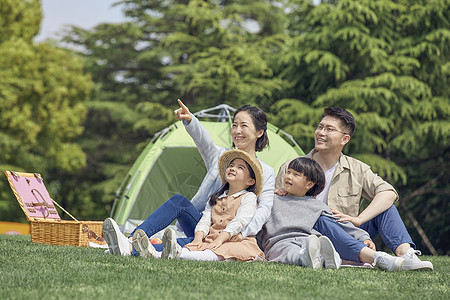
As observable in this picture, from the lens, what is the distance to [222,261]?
9.84 ft

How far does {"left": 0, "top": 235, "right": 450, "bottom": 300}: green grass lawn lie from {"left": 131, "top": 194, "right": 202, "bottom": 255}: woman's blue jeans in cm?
38

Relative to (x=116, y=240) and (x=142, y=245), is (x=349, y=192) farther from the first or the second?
(x=116, y=240)

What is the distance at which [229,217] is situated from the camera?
3295 mm

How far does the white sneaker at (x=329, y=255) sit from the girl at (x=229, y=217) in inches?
16.7

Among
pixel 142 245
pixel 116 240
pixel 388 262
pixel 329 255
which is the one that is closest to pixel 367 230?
pixel 388 262

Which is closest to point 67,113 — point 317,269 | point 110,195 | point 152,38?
point 110,195

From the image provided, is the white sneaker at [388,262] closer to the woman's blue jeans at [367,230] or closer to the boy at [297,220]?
the boy at [297,220]

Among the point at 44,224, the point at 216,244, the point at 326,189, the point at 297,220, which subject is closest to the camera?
the point at 216,244

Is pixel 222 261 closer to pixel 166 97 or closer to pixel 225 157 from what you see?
pixel 225 157

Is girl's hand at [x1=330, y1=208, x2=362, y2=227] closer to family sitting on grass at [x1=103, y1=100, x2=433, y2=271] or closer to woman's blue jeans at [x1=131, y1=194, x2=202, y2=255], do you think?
family sitting on grass at [x1=103, y1=100, x2=433, y2=271]

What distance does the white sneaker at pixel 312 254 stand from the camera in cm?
290

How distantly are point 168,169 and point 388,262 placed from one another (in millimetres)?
3430

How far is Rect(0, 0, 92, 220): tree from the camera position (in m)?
11.0

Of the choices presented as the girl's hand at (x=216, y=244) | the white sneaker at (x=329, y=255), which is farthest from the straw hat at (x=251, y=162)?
the white sneaker at (x=329, y=255)
